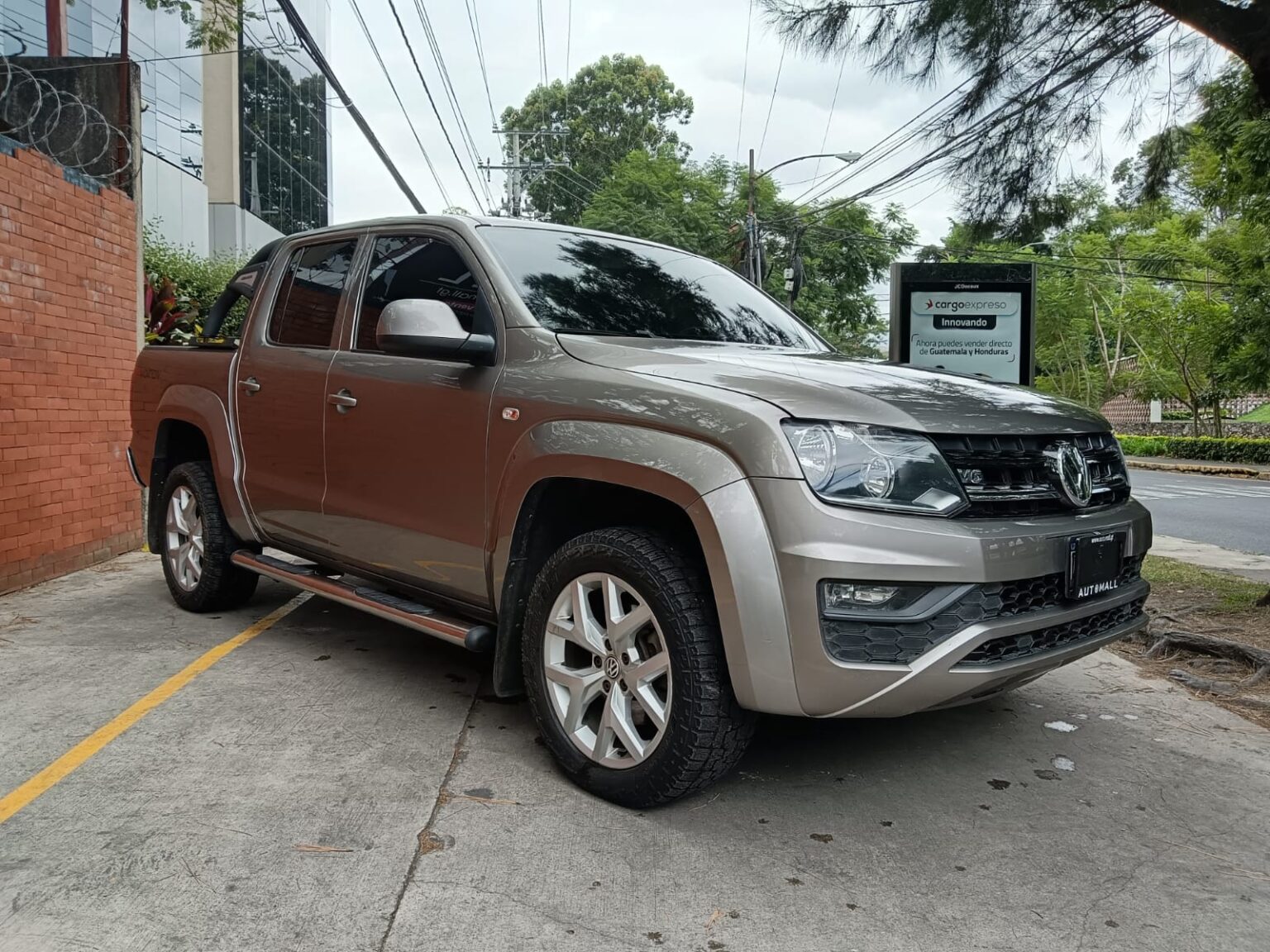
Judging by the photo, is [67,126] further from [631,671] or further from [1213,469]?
[1213,469]

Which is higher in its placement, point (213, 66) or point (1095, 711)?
point (213, 66)

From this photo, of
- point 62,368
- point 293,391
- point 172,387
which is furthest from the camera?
point 62,368

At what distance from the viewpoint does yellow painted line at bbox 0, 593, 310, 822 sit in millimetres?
3221

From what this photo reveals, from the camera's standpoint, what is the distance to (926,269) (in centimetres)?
770

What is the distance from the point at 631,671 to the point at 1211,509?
15446mm

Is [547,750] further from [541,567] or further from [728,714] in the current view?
[728,714]

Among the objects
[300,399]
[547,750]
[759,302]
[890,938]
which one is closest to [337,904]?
[547,750]

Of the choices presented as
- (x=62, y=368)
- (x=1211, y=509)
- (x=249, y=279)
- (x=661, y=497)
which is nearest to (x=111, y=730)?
(x=661, y=497)

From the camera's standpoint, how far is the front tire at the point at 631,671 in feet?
9.77

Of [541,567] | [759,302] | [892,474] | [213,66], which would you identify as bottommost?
[541,567]

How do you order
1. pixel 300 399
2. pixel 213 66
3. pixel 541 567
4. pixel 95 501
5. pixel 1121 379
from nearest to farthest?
pixel 541 567 < pixel 300 399 < pixel 95 501 < pixel 213 66 < pixel 1121 379

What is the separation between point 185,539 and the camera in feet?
18.8

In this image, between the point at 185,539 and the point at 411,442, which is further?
the point at 185,539

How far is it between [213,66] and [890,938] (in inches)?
1095
